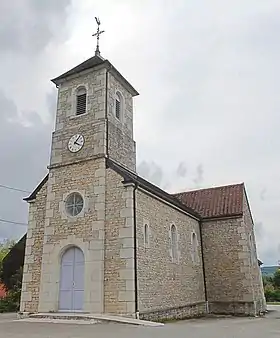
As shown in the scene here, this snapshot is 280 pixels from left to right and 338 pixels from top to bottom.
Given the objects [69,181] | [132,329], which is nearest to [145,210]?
[69,181]

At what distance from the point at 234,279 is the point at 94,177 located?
10.5 metres

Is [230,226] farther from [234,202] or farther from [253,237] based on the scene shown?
[253,237]

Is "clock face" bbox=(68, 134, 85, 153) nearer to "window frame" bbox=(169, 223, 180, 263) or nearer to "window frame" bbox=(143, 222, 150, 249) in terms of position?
"window frame" bbox=(143, 222, 150, 249)

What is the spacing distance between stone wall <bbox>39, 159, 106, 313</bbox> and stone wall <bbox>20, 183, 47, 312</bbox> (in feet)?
1.54

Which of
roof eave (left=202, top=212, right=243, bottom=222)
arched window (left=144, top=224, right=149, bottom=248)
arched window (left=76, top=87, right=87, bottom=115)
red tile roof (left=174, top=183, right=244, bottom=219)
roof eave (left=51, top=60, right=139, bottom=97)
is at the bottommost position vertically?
arched window (left=144, top=224, right=149, bottom=248)

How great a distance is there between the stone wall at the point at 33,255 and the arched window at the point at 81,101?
396cm

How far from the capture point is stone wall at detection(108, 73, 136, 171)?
17.0 m

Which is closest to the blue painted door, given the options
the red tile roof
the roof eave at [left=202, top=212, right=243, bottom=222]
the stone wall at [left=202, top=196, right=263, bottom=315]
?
the stone wall at [left=202, top=196, right=263, bottom=315]

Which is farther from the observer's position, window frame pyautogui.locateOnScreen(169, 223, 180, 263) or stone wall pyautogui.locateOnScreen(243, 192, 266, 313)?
stone wall pyautogui.locateOnScreen(243, 192, 266, 313)

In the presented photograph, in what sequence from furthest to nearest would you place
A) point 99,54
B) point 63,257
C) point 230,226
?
point 230,226
point 99,54
point 63,257

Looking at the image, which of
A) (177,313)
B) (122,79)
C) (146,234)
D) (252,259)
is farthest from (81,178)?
(252,259)

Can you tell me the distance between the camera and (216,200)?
942 inches

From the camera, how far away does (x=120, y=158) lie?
57.1 ft

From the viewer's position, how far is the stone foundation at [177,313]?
13.9 m
